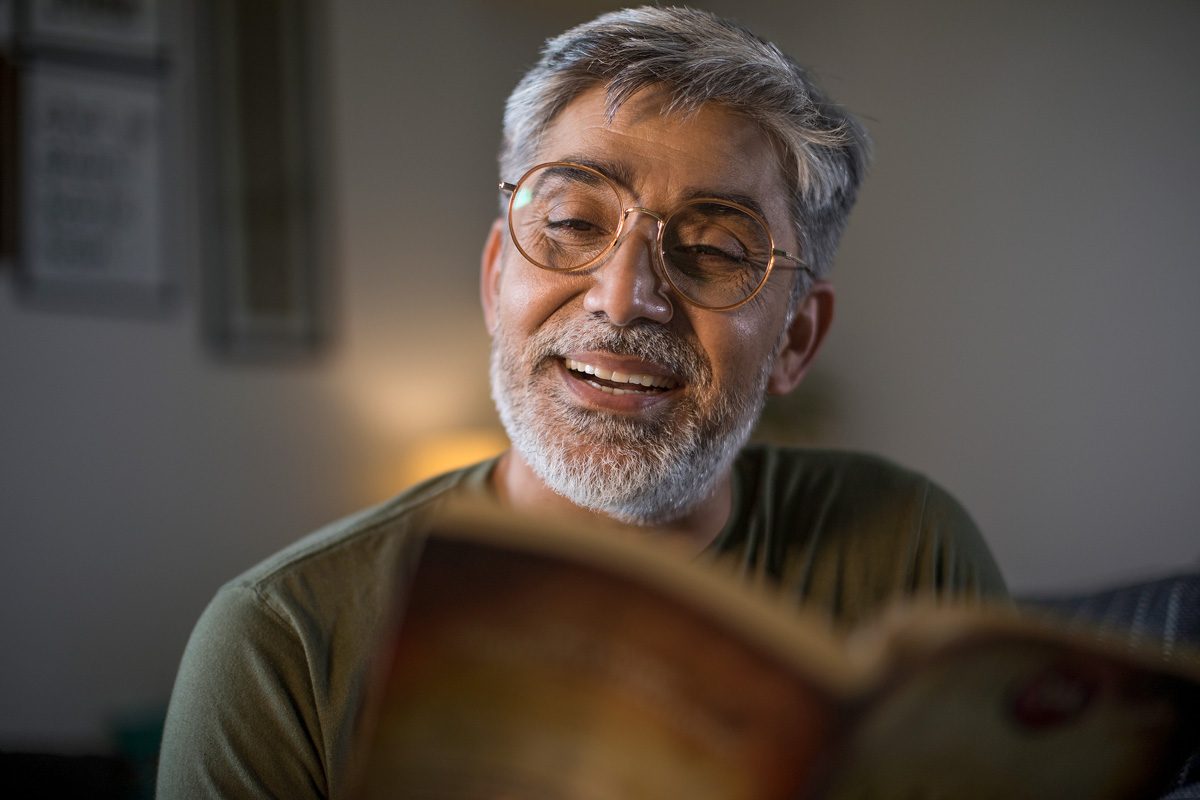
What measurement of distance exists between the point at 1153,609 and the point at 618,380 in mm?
959

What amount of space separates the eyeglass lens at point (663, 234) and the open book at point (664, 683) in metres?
0.61

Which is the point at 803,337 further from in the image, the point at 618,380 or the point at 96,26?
the point at 96,26

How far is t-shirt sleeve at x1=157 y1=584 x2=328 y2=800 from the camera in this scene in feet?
3.02

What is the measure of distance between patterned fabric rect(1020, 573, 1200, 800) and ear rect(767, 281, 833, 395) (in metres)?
0.57

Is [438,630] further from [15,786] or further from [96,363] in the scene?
[96,363]

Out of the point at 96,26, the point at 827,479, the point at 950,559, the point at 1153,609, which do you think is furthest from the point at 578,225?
the point at 96,26

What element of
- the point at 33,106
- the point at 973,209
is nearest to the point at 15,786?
the point at 33,106

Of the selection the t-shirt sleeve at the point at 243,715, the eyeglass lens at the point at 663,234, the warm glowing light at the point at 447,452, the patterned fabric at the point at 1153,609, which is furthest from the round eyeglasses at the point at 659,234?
the warm glowing light at the point at 447,452

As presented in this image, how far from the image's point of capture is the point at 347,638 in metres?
0.99

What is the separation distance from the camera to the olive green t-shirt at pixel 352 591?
0.94m

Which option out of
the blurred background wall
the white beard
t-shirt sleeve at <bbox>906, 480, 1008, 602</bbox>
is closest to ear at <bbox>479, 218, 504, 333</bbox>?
the white beard

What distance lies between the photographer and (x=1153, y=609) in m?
1.48

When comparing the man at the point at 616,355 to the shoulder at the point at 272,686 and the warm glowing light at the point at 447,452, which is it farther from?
the warm glowing light at the point at 447,452

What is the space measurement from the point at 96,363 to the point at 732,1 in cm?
236
